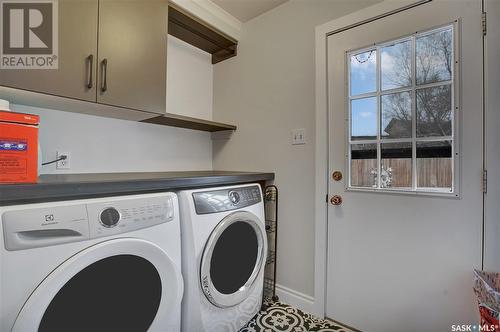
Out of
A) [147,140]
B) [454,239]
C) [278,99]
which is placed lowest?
[454,239]

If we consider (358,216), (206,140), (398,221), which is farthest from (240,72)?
(398,221)

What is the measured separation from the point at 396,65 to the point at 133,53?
1.49 metres

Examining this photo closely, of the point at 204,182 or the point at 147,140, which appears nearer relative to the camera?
the point at 204,182

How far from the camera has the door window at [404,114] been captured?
3.77ft

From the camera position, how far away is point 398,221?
1.26 meters

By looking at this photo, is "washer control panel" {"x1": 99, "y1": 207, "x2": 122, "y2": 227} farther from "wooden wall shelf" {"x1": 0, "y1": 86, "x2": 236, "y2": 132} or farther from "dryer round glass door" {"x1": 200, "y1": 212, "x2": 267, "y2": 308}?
"wooden wall shelf" {"x1": 0, "y1": 86, "x2": 236, "y2": 132}

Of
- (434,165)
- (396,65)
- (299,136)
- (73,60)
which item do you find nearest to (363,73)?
(396,65)

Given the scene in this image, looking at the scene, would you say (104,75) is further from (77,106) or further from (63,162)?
(63,162)

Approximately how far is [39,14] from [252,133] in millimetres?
1376

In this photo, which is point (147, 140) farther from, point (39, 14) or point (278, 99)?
point (278, 99)

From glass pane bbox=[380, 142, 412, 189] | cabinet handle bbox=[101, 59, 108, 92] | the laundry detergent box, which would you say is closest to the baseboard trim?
glass pane bbox=[380, 142, 412, 189]

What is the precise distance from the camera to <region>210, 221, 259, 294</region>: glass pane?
1.18 m

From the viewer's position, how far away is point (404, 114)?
1.26m

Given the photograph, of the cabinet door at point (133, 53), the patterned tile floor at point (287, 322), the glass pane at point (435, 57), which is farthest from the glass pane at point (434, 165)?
the cabinet door at point (133, 53)
